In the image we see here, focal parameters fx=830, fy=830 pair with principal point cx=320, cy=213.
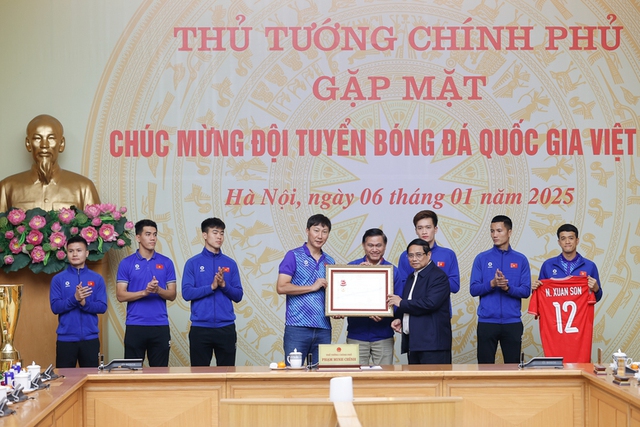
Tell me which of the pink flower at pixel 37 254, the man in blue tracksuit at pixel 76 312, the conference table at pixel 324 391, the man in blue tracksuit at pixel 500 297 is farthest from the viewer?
the pink flower at pixel 37 254

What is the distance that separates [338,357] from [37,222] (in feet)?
10.0

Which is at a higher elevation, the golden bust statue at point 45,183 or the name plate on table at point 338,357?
the golden bust statue at point 45,183

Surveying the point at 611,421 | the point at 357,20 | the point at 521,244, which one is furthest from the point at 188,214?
the point at 611,421

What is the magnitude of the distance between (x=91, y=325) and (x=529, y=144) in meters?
4.03

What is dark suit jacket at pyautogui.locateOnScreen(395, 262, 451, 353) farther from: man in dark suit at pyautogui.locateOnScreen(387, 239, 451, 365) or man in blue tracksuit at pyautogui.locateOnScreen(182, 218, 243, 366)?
man in blue tracksuit at pyautogui.locateOnScreen(182, 218, 243, 366)

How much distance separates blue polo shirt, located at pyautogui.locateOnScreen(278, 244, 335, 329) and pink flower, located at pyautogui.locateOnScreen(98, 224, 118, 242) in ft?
5.68

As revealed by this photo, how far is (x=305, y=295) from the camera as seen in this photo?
5.53 m

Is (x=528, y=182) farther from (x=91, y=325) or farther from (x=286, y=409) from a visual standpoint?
(x=286, y=409)

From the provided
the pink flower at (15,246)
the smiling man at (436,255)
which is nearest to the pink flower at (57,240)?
the pink flower at (15,246)

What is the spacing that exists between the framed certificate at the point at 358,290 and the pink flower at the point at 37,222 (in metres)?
2.51

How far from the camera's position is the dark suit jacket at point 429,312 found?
520 cm

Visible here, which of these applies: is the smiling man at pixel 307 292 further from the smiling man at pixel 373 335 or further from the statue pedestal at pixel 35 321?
the statue pedestal at pixel 35 321

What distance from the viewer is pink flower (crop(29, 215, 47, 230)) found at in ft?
21.3

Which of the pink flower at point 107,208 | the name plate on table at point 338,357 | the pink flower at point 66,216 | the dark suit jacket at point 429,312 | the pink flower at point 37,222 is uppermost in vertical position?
the pink flower at point 107,208
